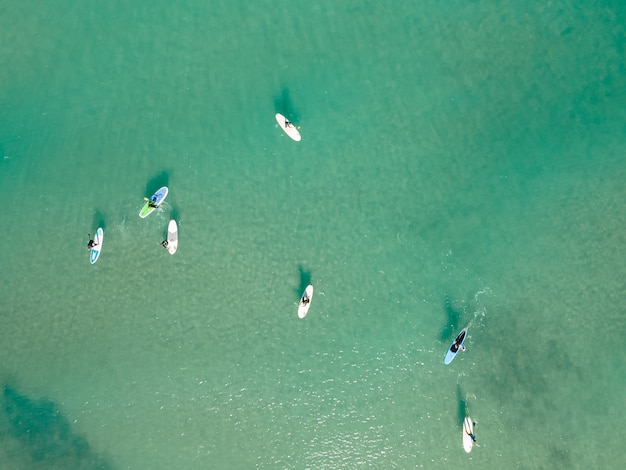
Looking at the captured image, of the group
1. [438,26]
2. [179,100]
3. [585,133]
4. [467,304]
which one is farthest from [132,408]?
[585,133]

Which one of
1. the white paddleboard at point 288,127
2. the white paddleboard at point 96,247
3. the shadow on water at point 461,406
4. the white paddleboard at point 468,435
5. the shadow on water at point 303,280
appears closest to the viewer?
the white paddleboard at point 468,435

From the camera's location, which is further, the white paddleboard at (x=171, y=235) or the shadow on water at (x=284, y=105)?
the shadow on water at (x=284, y=105)

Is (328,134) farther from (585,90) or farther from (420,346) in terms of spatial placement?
(585,90)

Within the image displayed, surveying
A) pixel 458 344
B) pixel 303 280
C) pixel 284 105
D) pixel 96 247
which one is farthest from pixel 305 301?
pixel 96 247

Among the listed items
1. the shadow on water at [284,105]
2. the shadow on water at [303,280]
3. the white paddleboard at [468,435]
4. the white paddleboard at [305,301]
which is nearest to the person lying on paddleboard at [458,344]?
the white paddleboard at [468,435]

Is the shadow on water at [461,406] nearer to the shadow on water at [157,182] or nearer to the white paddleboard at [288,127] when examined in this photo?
the white paddleboard at [288,127]

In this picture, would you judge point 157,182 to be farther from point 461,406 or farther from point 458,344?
point 461,406

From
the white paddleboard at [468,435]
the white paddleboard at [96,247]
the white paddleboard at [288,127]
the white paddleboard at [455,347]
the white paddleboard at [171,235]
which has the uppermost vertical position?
the white paddleboard at [288,127]
